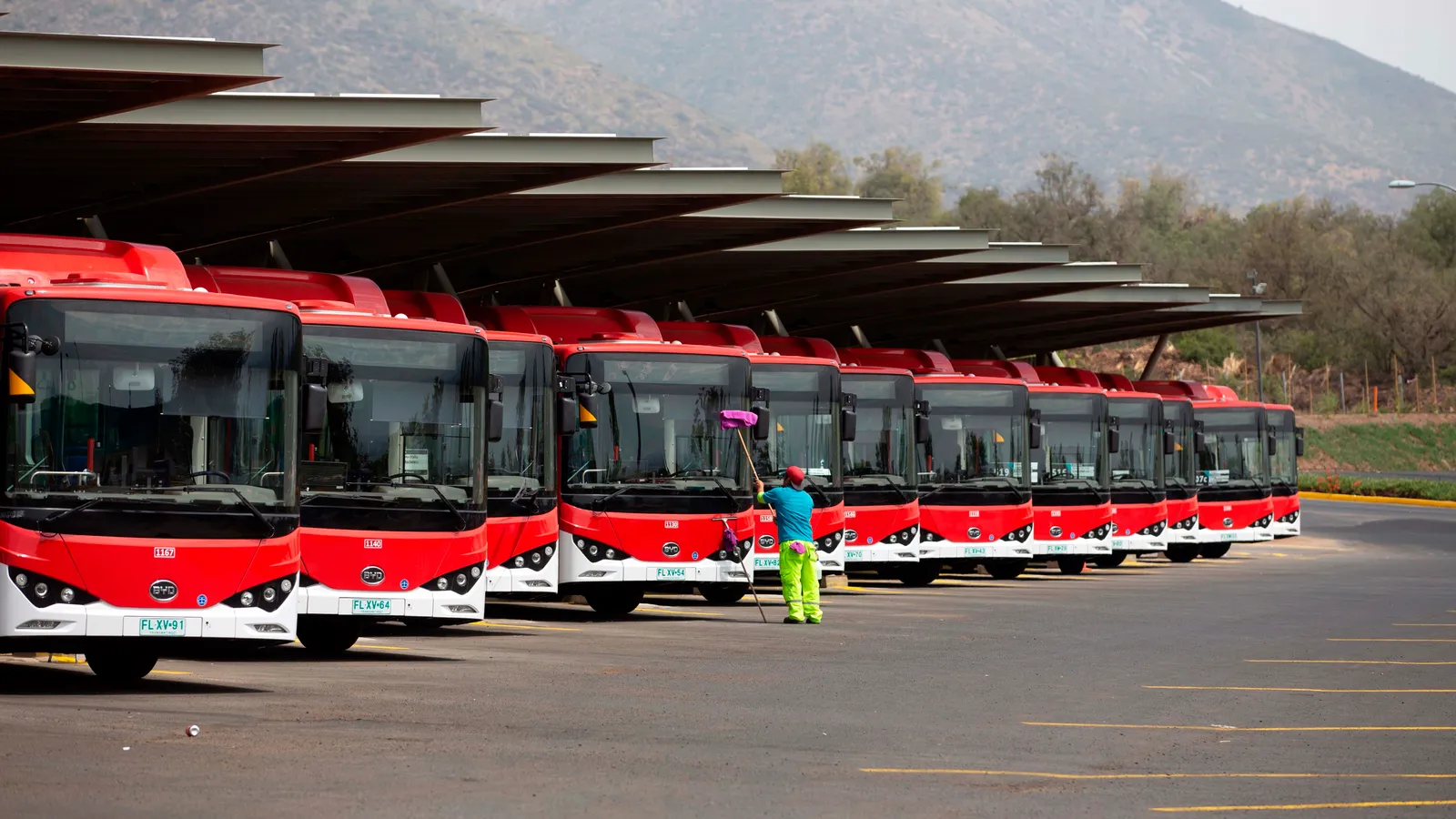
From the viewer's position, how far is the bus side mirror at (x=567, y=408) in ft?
66.4

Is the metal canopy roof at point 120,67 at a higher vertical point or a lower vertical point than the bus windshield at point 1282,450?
higher

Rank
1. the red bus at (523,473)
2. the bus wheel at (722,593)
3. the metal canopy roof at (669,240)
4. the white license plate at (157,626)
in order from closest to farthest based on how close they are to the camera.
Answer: the white license plate at (157,626) → the red bus at (523,473) → the bus wheel at (722,593) → the metal canopy roof at (669,240)

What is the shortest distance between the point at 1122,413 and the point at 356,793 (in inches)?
1086

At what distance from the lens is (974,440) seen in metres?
30.0

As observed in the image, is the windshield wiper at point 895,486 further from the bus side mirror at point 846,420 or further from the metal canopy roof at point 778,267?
the metal canopy roof at point 778,267

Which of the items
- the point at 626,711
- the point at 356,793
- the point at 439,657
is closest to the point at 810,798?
the point at 356,793

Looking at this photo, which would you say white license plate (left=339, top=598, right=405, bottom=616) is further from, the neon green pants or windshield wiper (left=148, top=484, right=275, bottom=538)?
the neon green pants

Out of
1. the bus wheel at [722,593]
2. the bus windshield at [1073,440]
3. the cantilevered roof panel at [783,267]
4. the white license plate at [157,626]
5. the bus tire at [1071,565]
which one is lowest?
the bus tire at [1071,565]

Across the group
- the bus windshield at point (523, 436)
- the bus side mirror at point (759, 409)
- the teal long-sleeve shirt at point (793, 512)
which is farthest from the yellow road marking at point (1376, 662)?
the bus windshield at point (523, 436)

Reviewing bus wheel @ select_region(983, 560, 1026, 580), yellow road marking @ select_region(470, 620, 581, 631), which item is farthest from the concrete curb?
yellow road marking @ select_region(470, 620, 581, 631)

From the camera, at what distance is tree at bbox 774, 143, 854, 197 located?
14000cm

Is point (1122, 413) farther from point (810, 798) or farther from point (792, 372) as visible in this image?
point (810, 798)

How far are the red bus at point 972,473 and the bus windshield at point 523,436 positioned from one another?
897cm

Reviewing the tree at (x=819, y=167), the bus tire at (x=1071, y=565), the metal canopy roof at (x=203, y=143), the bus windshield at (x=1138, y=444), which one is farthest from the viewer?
the tree at (x=819, y=167)
